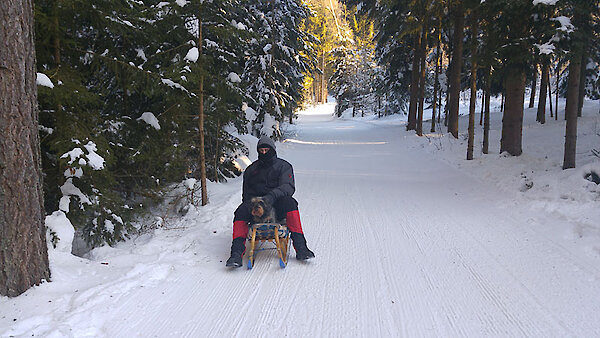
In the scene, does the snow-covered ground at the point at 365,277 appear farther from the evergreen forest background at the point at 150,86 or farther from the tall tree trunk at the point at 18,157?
the evergreen forest background at the point at 150,86

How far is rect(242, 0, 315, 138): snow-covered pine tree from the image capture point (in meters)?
17.2

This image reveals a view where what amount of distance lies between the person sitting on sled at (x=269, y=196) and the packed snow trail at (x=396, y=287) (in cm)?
26

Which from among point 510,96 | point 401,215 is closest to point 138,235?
point 401,215

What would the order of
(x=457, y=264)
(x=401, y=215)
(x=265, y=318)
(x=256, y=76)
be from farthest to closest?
1. (x=256, y=76)
2. (x=401, y=215)
3. (x=457, y=264)
4. (x=265, y=318)

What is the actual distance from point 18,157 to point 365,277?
12.0 ft

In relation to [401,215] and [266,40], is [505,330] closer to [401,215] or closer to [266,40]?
[401,215]

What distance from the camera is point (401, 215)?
7.03 meters

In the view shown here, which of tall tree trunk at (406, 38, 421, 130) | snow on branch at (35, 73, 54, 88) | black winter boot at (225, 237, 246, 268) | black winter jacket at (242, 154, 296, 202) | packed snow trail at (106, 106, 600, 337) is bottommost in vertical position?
packed snow trail at (106, 106, 600, 337)

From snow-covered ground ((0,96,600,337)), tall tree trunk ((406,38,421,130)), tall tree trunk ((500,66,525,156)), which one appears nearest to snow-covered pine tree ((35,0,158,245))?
snow-covered ground ((0,96,600,337))

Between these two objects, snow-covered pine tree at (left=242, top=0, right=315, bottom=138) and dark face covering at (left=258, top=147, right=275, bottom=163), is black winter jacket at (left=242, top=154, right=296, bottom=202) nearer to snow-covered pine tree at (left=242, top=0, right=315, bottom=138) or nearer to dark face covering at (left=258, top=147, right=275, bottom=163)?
dark face covering at (left=258, top=147, right=275, bottom=163)

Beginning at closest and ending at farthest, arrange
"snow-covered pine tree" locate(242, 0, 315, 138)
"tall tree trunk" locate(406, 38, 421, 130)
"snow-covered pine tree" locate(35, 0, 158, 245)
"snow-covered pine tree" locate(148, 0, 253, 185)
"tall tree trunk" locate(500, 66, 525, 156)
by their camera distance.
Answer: "snow-covered pine tree" locate(35, 0, 158, 245) → "snow-covered pine tree" locate(148, 0, 253, 185) → "tall tree trunk" locate(500, 66, 525, 156) → "snow-covered pine tree" locate(242, 0, 315, 138) → "tall tree trunk" locate(406, 38, 421, 130)

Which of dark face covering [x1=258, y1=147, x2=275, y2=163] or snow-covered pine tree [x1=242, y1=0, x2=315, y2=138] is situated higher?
snow-covered pine tree [x1=242, y1=0, x2=315, y2=138]

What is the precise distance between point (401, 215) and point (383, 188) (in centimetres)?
251

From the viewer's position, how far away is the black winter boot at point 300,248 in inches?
189
